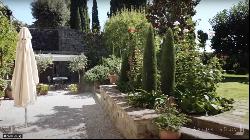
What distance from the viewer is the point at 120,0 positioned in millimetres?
32656

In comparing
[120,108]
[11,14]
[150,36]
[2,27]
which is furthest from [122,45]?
[120,108]

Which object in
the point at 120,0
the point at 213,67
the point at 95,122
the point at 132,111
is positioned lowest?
the point at 95,122

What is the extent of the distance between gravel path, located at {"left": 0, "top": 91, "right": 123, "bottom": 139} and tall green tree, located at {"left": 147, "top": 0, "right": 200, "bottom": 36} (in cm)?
776

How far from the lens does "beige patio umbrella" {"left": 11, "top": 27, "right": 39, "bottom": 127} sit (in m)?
10.3

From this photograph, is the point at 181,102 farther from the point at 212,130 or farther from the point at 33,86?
the point at 33,86

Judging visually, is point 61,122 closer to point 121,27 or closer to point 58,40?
point 121,27

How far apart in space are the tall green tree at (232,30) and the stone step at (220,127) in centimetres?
1977

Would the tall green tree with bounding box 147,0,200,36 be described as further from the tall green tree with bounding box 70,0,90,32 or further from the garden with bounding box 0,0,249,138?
the tall green tree with bounding box 70,0,90,32

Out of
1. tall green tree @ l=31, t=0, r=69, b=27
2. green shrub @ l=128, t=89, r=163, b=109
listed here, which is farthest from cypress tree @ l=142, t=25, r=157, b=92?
tall green tree @ l=31, t=0, r=69, b=27

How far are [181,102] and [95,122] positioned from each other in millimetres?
3097

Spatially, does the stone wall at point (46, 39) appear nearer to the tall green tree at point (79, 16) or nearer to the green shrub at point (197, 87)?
the tall green tree at point (79, 16)

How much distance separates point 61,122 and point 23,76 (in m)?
1.86

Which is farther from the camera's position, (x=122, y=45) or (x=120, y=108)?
(x=122, y=45)

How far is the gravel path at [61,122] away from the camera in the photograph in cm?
880
